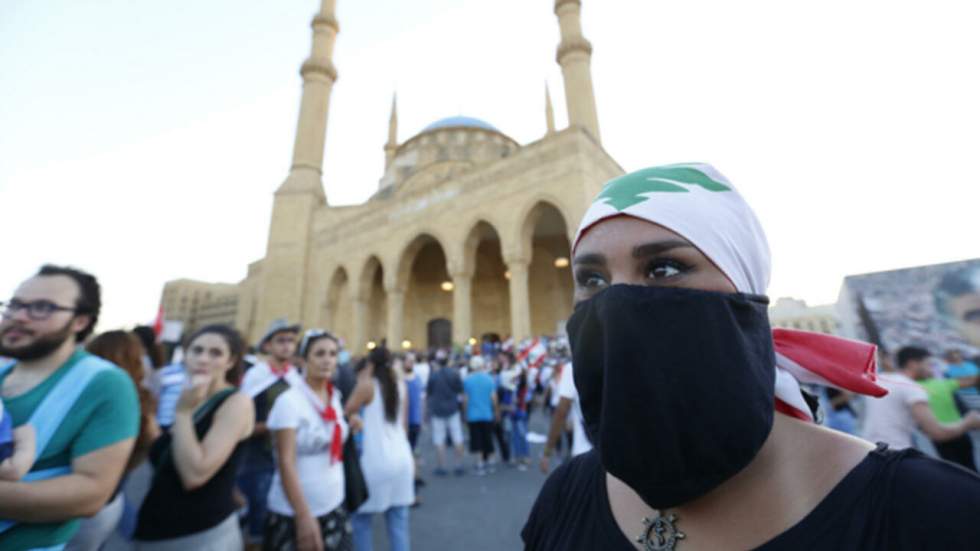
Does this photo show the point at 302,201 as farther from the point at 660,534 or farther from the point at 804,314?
the point at 804,314

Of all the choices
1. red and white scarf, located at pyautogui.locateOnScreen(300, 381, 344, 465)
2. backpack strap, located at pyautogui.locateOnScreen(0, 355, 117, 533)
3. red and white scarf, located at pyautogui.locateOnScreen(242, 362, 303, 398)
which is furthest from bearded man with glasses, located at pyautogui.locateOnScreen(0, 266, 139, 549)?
red and white scarf, located at pyautogui.locateOnScreen(242, 362, 303, 398)

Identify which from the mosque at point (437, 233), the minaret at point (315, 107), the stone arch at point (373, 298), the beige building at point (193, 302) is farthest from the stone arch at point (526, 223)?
the beige building at point (193, 302)

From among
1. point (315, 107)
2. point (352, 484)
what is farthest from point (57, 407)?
point (315, 107)

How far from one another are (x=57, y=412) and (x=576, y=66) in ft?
61.3

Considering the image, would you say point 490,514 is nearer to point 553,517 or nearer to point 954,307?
point 553,517

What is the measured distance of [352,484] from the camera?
2.54 meters

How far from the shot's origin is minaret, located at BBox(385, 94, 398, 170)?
32.1 m

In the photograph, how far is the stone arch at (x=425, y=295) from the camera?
803 inches

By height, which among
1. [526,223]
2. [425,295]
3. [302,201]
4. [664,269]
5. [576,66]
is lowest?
[664,269]

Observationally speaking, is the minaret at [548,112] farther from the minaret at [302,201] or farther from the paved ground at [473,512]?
the paved ground at [473,512]

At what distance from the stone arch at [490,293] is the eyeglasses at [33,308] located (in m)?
18.0

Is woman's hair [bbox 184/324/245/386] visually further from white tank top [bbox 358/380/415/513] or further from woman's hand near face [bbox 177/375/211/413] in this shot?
white tank top [bbox 358/380/415/513]

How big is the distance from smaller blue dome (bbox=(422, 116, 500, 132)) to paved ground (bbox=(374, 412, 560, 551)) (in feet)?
Answer: 75.3

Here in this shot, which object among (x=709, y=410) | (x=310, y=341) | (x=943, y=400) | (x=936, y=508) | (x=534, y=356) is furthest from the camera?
(x=534, y=356)
